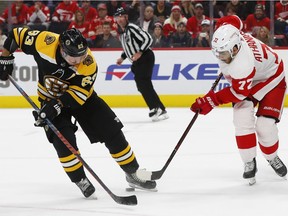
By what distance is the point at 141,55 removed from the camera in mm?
7156

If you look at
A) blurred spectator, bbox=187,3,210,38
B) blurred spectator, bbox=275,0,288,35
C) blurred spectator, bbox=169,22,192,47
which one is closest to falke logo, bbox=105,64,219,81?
blurred spectator, bbox=169,22,192,47

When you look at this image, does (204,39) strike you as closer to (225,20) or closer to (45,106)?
(225,20)

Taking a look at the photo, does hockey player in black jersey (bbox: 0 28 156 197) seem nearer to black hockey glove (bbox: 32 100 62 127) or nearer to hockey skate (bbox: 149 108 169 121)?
black hockey glove (bbox: 32 100 62 127)

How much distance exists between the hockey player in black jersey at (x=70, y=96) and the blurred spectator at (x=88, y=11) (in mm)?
4733

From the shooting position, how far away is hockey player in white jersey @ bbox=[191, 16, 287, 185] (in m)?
3.85

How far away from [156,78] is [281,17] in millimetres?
1630

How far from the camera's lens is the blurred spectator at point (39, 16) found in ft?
28.7

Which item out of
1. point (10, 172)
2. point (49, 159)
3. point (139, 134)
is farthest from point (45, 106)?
point (139, 134)

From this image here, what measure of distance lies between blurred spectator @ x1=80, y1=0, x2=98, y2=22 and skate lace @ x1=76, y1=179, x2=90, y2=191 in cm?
508

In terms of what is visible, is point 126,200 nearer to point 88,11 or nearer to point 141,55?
point 141,55

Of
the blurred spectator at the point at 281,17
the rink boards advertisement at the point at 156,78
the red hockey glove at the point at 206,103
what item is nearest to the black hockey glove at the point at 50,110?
the red hockey glove at the point at 206,103

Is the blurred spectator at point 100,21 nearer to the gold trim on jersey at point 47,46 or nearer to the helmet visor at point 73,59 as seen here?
the gold trim on jersey at point 47,46

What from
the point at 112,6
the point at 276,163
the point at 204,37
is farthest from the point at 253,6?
the point at 276,163

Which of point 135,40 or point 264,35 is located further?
point 264,35
